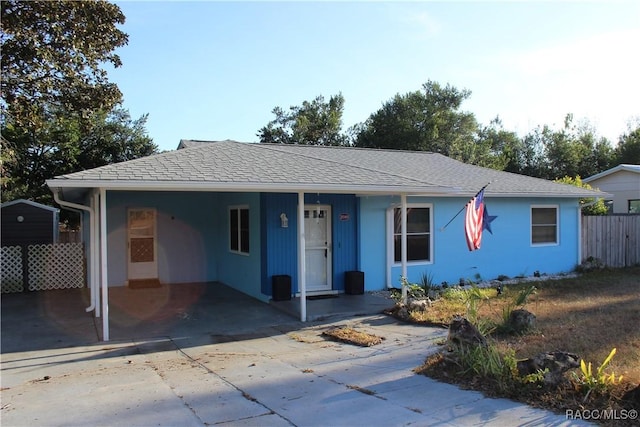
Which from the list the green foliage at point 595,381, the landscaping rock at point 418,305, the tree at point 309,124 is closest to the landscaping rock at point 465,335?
the green foliage at point 595,381

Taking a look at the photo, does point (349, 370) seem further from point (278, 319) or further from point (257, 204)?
point (257, 204)

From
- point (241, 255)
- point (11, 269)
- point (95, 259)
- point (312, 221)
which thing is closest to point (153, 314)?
point (95, 259)

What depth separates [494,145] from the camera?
137ft

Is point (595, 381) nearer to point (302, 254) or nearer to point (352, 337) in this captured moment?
point (352, 337)

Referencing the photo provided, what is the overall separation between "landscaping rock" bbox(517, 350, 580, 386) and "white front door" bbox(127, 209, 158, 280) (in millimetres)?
11054

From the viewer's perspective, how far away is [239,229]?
12.8m

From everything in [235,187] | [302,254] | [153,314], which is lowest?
[153,314]

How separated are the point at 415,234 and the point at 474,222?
14.0ft

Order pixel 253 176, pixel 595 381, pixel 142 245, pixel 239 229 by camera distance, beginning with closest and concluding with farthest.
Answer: pixel 595 381 < pixel 253 176 < pixel 239 229 < pixel 142 245

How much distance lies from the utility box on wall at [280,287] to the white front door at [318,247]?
0.76 meters

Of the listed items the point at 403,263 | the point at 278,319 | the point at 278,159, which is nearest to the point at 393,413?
the point at 278,319

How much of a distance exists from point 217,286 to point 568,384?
10.1 m

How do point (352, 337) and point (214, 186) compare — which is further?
point (214, 186)

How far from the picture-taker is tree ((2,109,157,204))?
22.8m
